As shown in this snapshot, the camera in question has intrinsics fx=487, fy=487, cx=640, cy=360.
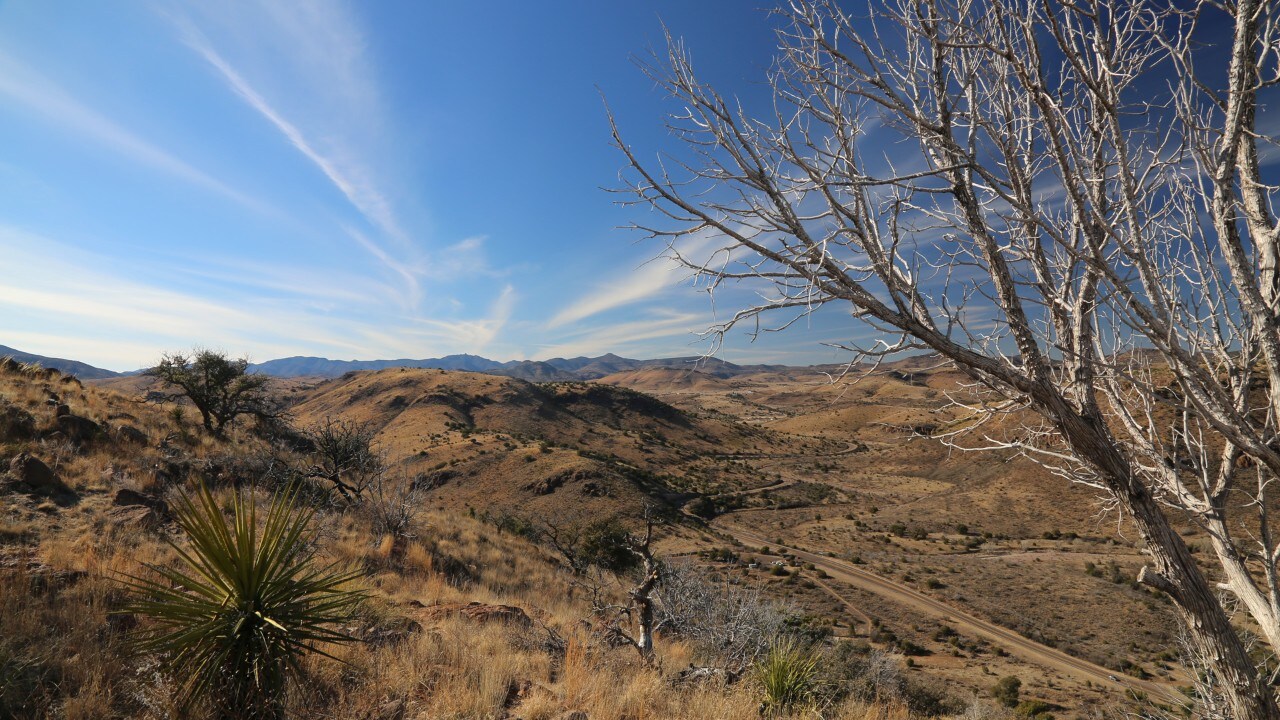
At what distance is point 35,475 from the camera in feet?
28.5

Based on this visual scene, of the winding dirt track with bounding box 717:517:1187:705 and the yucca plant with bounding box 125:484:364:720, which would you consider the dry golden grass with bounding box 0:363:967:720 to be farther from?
the winding dirt track with bounding box 717:517:1187:705

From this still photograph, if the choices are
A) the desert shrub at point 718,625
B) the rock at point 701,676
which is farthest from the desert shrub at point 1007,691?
the rock at point 701,676

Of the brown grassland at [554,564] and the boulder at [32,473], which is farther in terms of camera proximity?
the boulder at [32,473]

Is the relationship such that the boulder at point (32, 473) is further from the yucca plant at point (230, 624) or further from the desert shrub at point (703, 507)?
the desert shrub at point (703, 507)

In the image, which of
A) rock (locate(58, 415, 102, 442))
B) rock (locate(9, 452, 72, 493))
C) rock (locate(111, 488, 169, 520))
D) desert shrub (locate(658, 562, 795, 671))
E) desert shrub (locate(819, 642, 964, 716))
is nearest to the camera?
desert shrub (locate(658, 562, 795, 671))

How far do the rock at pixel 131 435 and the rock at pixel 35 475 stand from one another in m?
5.15

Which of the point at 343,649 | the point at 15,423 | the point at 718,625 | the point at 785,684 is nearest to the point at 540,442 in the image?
the point at 15,423

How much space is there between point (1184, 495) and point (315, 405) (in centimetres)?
9964

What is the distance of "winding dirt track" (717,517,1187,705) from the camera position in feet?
Answer: 56.9

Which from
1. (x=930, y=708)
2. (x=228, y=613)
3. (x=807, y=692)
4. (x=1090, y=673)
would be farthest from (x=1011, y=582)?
(x=228, y=613)

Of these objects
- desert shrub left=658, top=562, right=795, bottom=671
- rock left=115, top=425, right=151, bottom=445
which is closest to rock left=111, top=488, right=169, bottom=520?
rock left=115, top=425, right=151, bottom=445

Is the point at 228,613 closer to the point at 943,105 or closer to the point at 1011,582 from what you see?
the point at 943,105

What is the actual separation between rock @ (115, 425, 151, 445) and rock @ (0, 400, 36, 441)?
1.78m

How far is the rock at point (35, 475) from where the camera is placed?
28.1 ft
